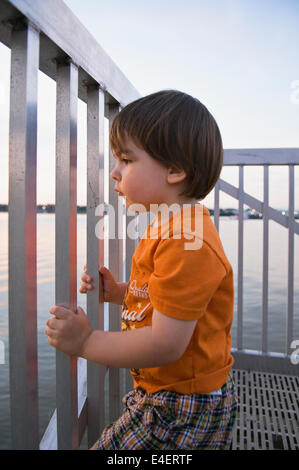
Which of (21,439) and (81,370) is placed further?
(81,370)

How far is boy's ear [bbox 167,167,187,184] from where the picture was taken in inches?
25.7

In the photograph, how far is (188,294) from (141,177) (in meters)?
0.26

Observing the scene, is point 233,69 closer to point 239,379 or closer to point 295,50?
point 295,50

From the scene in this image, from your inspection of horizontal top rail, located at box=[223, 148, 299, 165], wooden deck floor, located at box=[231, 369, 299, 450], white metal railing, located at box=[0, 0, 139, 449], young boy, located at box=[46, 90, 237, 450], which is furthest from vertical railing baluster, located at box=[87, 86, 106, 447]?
horizontal top rail, located at box=[223, 148, 299, 165]

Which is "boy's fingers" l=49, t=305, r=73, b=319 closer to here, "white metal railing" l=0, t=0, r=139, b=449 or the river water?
"white metal railing" l=0, t=0, r=139, b=449

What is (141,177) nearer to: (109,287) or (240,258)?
(109,287)

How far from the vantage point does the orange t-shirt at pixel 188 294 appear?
557 millimetres

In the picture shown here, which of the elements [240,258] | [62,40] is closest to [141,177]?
[62,40]

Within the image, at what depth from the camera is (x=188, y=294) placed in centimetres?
55

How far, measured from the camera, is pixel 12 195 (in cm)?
51

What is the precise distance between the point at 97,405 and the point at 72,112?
27.7 inches

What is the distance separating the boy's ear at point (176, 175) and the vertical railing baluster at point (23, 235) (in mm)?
265

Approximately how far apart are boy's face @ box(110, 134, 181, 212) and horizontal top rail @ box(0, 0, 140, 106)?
0.20 m

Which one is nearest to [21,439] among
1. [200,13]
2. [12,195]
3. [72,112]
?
[12,195]
